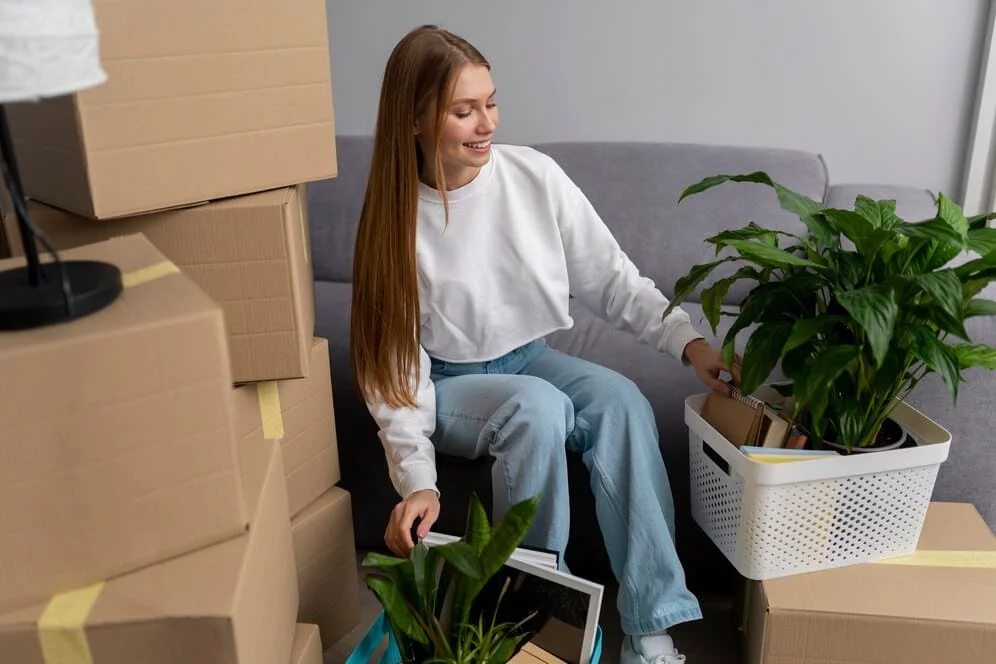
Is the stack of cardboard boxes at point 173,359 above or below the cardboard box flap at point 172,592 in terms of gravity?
above

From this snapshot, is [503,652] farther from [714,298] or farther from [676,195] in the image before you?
[676,195]

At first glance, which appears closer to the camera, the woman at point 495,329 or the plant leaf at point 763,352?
the plant leaf at point 763,352

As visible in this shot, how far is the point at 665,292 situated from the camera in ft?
6.59

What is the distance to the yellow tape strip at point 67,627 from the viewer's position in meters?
0.93

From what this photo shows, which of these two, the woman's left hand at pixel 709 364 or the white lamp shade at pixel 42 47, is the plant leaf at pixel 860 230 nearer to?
the woman's left hand at pixel 709 364

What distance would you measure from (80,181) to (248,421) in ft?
1.30


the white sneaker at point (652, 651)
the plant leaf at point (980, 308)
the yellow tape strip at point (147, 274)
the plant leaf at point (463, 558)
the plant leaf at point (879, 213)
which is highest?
the plant leaf at point (879, 213)

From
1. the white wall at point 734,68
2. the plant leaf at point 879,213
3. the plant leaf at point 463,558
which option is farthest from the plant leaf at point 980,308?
the white wall at point 734,68

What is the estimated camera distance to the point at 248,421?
131 cm

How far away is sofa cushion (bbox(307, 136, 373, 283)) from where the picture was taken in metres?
2.12

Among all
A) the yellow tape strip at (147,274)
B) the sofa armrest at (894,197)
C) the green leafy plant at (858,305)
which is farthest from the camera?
the sofa armrest at (894,197)

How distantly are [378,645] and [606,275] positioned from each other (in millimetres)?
686

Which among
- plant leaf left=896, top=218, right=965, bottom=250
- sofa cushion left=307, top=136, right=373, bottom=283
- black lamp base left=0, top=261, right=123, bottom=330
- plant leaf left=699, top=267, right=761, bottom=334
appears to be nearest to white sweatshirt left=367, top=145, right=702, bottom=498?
plant leaf left=699, top=267, right=761, bottom=334

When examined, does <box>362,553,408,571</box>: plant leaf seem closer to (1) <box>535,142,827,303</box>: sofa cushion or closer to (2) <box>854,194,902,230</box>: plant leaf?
(2) <box>854,194,902,230</box>: plant leaf
